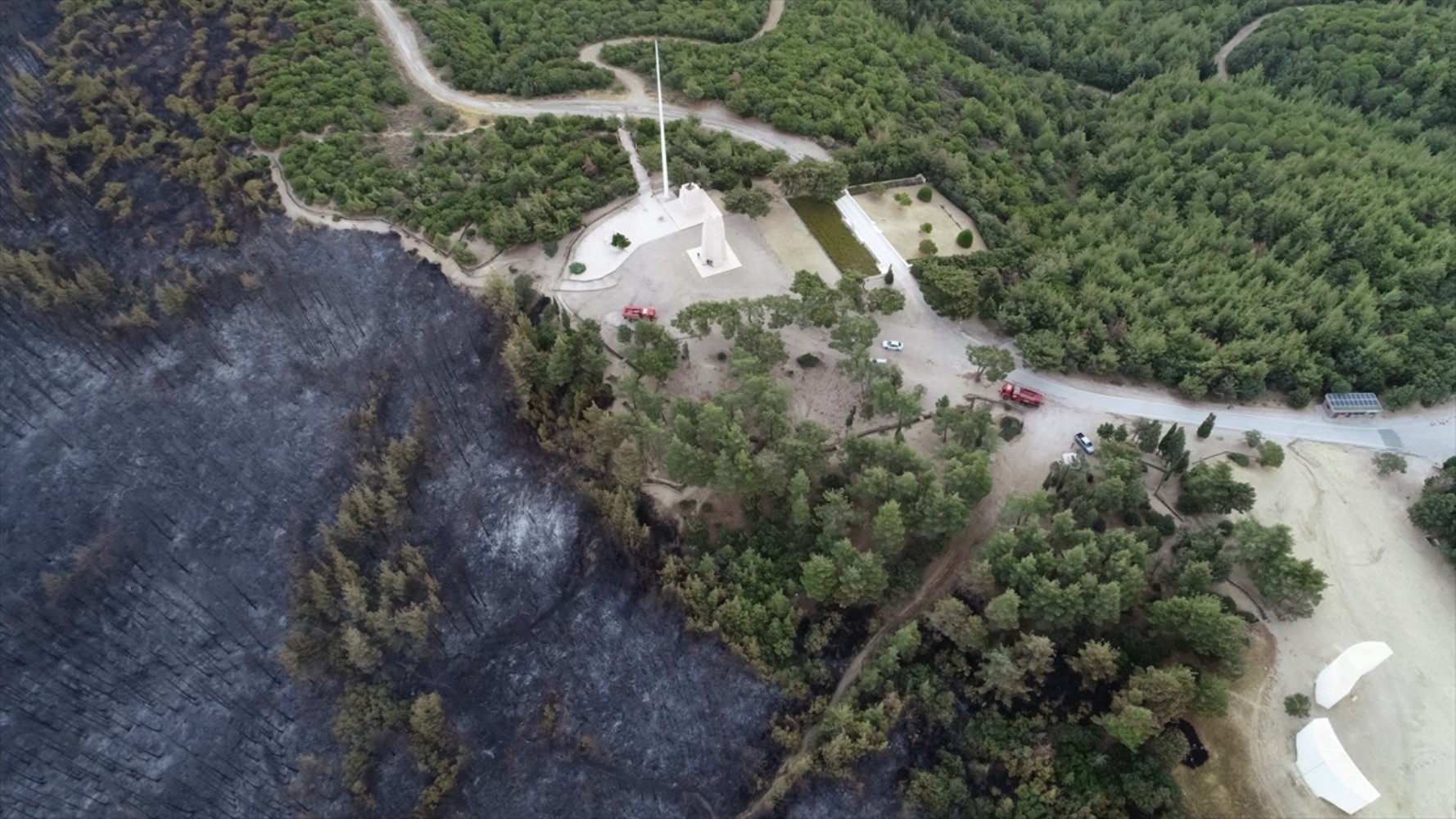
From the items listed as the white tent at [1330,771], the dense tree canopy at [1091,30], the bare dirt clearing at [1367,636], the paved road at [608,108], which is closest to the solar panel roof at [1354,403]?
the bare dirt clearing at [1367,636]

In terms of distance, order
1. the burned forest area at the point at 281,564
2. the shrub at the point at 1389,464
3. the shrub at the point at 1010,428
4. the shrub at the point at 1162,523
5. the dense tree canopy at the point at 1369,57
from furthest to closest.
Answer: the dense tree canopy at the point at 1369,57 < the shrub at the point at 1010,428 < the shrub at the point at 1389,464 < the shrub at the point at 1162,523 < the burned forest area at the point at 281,564

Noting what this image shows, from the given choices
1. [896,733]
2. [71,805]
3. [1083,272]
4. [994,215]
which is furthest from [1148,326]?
[71,805]

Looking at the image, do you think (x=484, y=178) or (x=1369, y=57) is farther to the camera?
(x=1369, y=57)

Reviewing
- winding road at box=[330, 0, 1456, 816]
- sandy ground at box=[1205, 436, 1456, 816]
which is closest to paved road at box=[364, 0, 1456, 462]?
winding road at box=[330, 0, 1456, 816]

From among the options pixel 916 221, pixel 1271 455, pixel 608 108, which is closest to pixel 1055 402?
pixel 1271 455

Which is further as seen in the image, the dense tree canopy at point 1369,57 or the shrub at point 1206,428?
the dense tree canopy at point 1369,57

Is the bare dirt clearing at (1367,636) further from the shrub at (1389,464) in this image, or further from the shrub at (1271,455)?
the shrub at (1271,455)

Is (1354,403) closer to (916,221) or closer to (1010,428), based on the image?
(1010,428)
